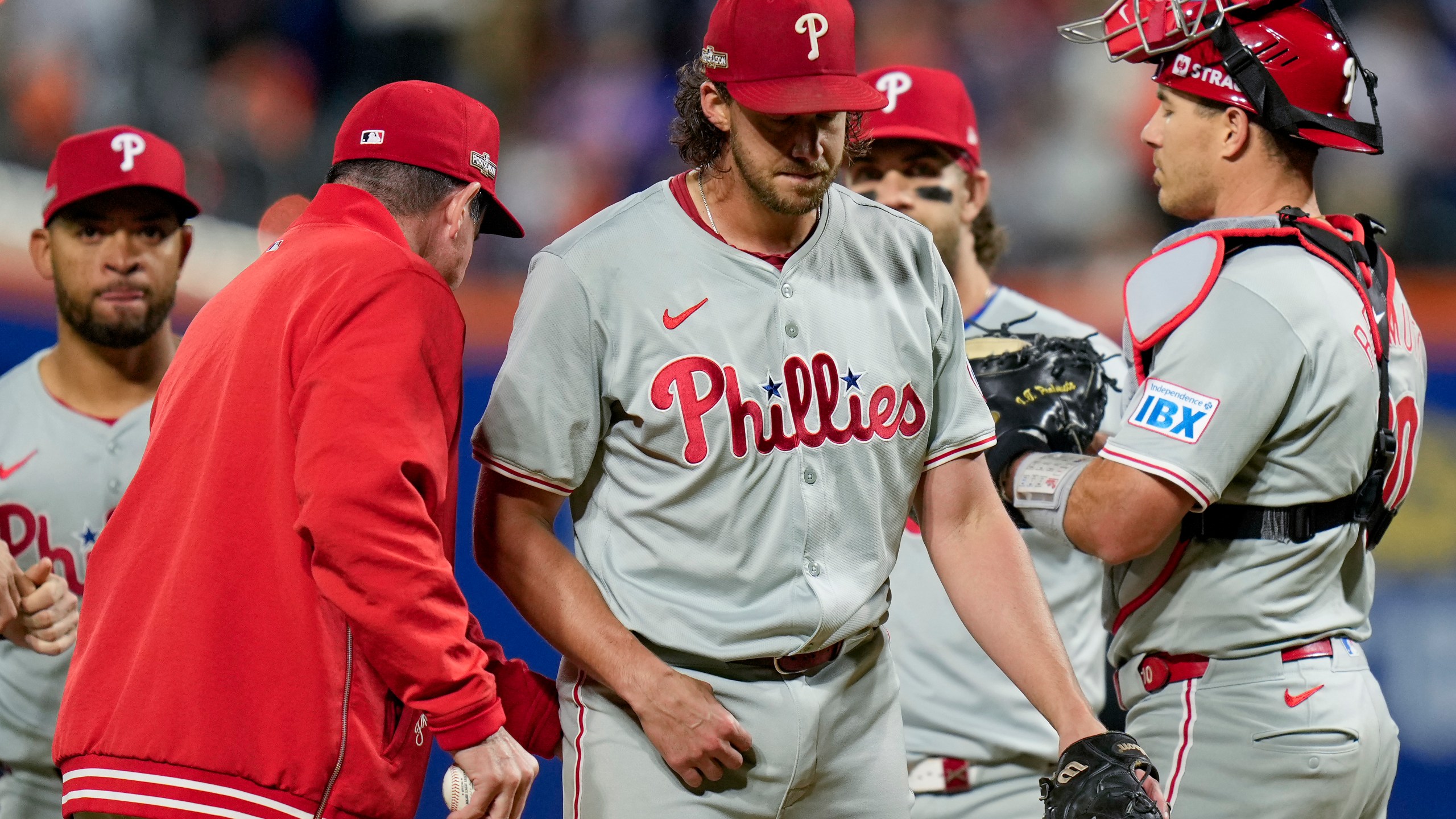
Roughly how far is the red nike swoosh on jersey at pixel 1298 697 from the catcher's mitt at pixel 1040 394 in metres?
0.72

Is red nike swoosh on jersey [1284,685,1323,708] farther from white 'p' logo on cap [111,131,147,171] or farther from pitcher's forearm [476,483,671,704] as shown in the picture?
white 'p' logo on cap [111,131,147,171]

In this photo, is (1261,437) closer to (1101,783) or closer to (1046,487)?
(1046,487)

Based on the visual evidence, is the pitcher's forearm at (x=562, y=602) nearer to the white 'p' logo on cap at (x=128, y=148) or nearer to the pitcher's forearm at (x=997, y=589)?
the pitcher's forearm at (x=997, y=589)

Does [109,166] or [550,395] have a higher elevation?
[109,166]

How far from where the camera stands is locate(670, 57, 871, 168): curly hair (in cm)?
258

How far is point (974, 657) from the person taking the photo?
11.8 feet

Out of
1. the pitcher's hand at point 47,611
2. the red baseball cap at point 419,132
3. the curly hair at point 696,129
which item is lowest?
the pitcher's hand at point 47,611

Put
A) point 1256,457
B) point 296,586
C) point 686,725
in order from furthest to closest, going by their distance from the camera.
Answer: point 1256,457
point 686,725
point 296,586

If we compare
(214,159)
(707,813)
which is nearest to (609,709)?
(707,813)

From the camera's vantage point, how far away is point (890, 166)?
3984 millimetres

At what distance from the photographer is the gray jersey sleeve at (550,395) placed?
2.32 m

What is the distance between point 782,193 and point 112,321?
7.24 feet

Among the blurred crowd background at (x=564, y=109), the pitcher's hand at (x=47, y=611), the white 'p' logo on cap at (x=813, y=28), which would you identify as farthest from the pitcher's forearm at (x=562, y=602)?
the blurred crowd background at (x=564, y=109)

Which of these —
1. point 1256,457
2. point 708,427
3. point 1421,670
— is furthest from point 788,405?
point 1421,670
